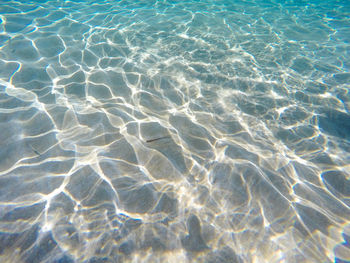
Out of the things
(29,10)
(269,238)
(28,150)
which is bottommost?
(269,238)

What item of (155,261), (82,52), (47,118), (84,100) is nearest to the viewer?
(155,261)

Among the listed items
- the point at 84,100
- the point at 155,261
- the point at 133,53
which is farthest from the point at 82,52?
the point at 155,261

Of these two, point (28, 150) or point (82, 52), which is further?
point (82, 52)

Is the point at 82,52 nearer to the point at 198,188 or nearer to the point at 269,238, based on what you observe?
the point at 198,188

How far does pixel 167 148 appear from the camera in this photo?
11.9 feet

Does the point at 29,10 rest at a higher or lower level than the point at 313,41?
higher

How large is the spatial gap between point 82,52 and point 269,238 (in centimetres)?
683

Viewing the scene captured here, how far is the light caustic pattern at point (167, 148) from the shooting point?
2516mm

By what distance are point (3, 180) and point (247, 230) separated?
3.77 metres

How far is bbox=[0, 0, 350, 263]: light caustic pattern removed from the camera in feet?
8.25

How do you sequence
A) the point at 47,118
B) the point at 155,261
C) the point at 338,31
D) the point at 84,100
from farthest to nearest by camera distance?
the point at 338,31
the point at 84,100
the point at 47,118
the point at 155,261

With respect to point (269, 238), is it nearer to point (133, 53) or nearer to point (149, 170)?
point (149, 170)

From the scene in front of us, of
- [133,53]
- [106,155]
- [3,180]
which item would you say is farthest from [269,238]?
[133,53]

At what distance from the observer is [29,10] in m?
8.16
